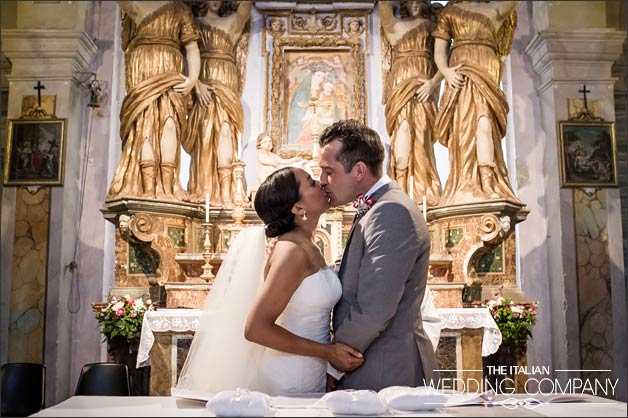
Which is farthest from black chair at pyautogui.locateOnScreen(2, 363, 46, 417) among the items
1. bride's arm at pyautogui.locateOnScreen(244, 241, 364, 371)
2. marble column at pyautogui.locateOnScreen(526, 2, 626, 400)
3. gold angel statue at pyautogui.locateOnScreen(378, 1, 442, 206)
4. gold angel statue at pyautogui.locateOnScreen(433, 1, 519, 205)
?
marble column at pyautogui.locateOnScreen(526, 2, 626, 400)

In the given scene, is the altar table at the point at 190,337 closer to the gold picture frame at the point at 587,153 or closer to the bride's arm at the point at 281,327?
the bride's arm at the point at 281,327

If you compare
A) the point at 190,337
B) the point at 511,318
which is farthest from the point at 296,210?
the point at 511,318

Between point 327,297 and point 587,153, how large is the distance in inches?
253

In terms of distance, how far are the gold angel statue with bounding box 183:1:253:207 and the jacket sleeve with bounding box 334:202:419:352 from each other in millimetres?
5111

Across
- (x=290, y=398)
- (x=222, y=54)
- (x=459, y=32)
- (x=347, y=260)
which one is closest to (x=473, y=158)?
(x=459, y=32)

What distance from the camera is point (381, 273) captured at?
2922 millimetres

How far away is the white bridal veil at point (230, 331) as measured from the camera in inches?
129

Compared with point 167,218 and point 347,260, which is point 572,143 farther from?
point 347,260

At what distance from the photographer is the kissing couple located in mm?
2973

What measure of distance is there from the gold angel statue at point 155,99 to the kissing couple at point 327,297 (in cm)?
442

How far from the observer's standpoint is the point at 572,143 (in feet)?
28.1

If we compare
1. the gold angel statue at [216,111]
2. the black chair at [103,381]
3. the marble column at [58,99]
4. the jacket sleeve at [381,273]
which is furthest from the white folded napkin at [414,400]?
the marble column at [58,99]

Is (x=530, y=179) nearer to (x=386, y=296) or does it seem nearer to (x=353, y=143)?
(x=353, y=143)

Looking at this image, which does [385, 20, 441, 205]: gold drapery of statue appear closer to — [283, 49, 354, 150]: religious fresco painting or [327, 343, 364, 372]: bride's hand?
[283, 49, 354, 150]: religious fresco painting
